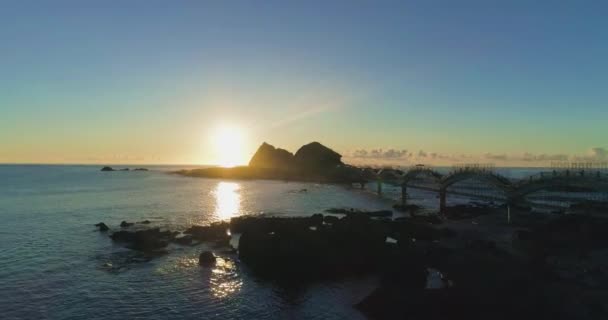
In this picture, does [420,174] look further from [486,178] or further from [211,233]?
[211,233]

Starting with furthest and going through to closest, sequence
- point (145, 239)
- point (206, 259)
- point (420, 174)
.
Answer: point (420, 174)
point (145, 239)
point (206, 259)

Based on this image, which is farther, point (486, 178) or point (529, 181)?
point (486, 178)

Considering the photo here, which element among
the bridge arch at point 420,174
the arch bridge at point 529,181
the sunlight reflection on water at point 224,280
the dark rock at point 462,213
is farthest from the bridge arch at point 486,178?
the sunlight reflection on water at point 224,280

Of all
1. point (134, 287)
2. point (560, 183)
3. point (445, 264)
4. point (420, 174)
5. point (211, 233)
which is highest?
point (420, 174)

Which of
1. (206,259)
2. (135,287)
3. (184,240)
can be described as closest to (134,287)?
(135,287)

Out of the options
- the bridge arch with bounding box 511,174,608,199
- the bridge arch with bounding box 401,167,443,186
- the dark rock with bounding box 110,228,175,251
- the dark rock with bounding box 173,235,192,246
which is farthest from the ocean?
the bridge arch with bounding box 401,167,443,186

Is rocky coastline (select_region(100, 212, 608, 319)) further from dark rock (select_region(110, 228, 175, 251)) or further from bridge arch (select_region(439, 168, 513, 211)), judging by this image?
bridge arch (select_region(439, 168, 513, 211))

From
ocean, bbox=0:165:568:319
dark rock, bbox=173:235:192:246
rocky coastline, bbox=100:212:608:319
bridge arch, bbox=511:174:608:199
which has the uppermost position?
bridge arch, bbox=511:174:608:199

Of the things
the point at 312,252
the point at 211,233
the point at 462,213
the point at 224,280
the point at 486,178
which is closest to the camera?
the point at 224,280

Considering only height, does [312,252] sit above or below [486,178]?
below

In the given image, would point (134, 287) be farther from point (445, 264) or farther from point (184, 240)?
point (445, 264)

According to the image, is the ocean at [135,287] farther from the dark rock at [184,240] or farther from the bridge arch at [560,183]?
the bridge arch at [560,183]
